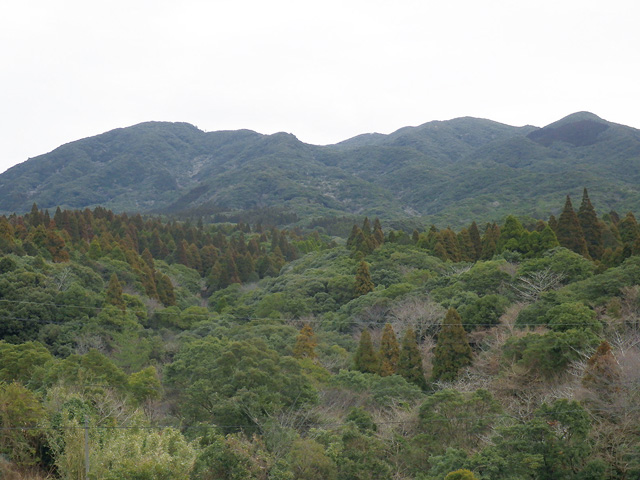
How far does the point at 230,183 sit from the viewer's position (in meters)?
182

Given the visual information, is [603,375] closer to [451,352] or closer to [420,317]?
[451,352]

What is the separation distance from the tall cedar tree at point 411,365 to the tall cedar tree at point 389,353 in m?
0.93

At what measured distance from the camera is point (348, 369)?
31547mm

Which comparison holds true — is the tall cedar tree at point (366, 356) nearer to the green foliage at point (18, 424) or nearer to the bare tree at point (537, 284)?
the bare tree at point (537, 284)

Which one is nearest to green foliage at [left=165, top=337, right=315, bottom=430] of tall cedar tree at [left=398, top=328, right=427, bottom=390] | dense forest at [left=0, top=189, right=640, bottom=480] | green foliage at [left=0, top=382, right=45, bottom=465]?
dense forest at [left=0, top=189, right=640, bottom=480]

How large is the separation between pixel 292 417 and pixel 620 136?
17774 cm

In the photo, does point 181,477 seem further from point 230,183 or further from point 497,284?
point 230,183

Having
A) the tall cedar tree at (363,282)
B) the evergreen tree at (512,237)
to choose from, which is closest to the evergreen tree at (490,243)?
the evergreen tree at (512,237)

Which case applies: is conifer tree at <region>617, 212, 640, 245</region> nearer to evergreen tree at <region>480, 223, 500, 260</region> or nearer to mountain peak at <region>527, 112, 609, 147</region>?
evergreen tree at <region>480, 223, 500, 260</region>

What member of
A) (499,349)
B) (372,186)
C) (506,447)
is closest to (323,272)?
(499,349)

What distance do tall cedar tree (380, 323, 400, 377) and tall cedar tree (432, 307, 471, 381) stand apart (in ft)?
7.85

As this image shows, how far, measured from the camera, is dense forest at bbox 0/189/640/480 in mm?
16672

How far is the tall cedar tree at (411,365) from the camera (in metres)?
28.3

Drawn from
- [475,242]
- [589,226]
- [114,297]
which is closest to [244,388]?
[114,297]
